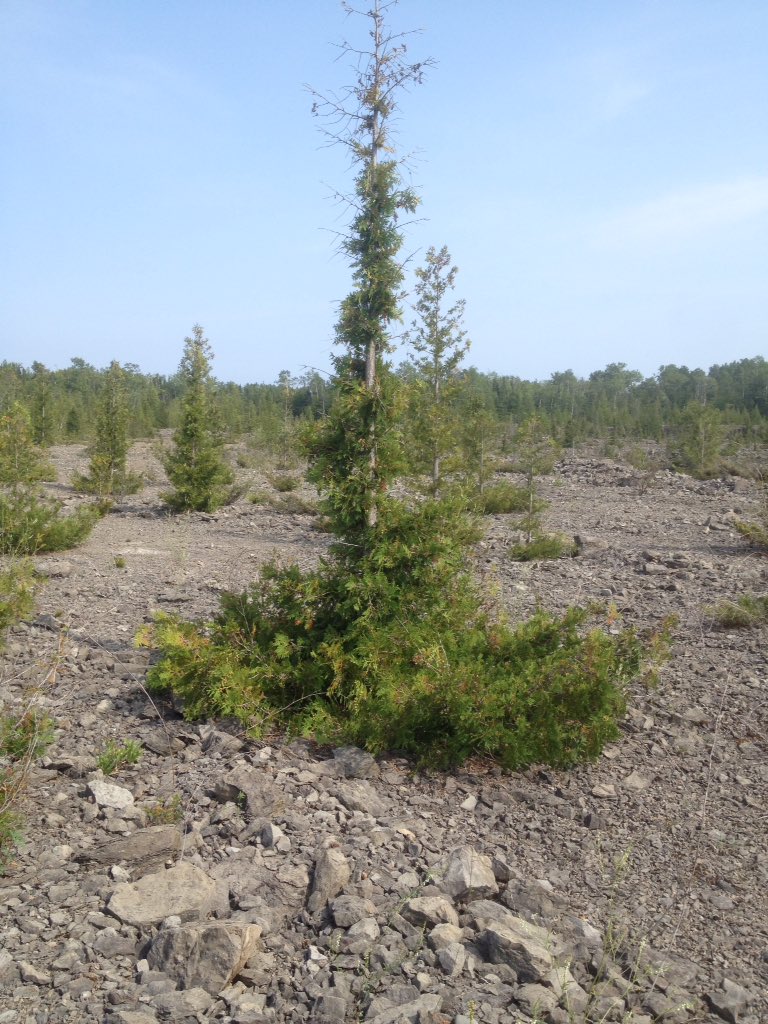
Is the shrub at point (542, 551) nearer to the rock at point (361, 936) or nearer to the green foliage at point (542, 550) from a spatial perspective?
the green foliage at point (542, 550)

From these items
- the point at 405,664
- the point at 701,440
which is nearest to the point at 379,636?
the point at 405,664

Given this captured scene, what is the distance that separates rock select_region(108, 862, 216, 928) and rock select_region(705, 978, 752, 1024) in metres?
2.07

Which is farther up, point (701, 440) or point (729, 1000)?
point (701, 440)

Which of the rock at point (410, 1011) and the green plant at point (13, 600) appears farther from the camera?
the green plant at point (13, 600)

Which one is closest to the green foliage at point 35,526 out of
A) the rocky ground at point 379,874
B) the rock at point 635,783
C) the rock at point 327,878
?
the rocky ground at point 379,874

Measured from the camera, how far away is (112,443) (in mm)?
19719

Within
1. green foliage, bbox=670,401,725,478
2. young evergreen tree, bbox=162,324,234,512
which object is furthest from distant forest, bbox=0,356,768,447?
young evergreen tree, bbox=162,324,234,512

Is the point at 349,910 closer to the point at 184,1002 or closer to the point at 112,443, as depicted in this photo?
the point at 184,1002

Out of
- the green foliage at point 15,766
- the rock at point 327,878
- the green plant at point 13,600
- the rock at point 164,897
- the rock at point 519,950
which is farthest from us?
the green plant at point 13,600

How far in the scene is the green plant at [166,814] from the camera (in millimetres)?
3873

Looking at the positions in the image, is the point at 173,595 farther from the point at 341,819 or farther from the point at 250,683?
the point at 341,819

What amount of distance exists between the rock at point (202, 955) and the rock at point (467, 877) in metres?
0.96

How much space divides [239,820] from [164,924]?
0.86 meters

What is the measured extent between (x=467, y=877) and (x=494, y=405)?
56069 millimetres
